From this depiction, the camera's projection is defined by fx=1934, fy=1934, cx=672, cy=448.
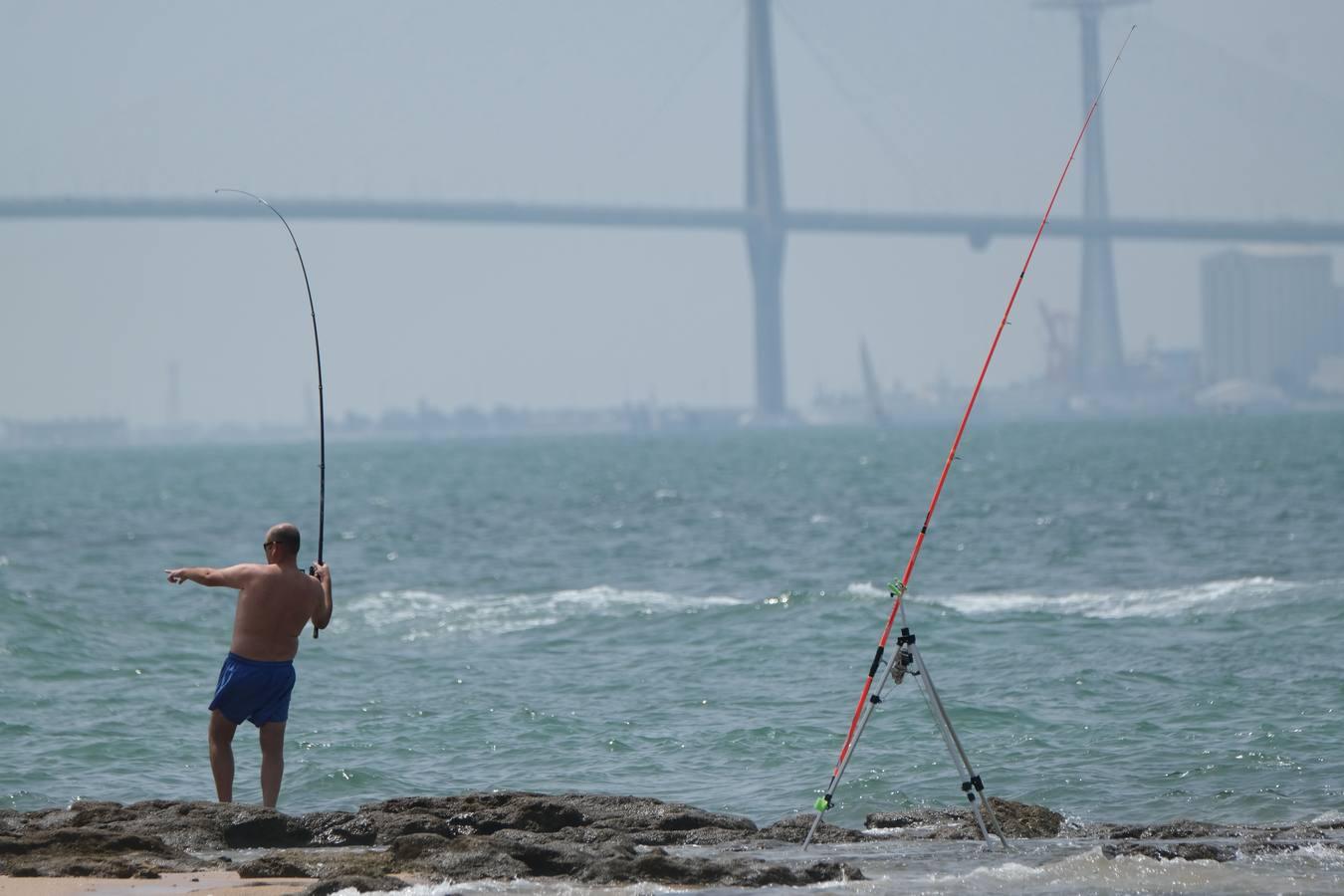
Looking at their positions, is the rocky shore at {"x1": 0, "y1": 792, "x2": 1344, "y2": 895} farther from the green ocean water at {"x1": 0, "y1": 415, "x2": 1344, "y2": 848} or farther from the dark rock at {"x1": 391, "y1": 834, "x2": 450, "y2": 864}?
the green ocean water at {"x1": 0, "y1": 415, "x2": 1344, "y2": 848}

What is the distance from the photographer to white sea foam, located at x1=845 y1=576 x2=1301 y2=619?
14141mm

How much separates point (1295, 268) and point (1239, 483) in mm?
146308

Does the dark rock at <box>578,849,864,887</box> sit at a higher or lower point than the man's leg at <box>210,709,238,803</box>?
lower

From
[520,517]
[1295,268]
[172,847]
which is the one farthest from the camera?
[1295,268]

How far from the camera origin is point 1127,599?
15109mm

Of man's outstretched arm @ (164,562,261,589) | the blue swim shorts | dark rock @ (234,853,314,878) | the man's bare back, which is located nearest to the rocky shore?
dark rock @ (234,853,314,878)

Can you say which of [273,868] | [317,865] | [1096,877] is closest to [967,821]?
[1096,877]

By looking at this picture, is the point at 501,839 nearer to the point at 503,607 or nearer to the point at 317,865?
the point at 317,865

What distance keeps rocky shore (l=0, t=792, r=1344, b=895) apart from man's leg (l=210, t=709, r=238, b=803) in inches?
6.1

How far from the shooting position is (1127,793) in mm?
7613

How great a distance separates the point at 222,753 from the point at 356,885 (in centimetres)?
148

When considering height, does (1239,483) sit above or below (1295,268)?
below

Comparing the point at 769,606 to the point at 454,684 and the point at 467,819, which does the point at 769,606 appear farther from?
the point at 467,819

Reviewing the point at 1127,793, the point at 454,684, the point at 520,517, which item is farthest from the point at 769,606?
the point at 520,517
